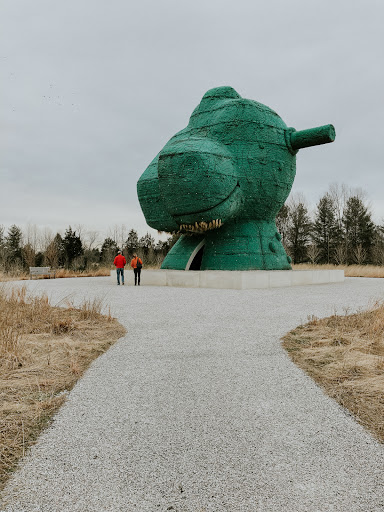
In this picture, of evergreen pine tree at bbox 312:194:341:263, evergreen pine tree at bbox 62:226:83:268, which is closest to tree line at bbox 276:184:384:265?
evergreen pine tree at bbox 312:194:341:263

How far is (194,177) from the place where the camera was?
998 centimetres

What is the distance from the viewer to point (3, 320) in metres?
4.93

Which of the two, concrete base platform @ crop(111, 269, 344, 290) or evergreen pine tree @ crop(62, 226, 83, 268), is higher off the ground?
evergreen pine tree @ crop(62, 226, 83, 268)

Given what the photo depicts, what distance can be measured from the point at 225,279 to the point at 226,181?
2.69 meters

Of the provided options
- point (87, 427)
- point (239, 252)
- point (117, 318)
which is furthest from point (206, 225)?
point (87, 427)

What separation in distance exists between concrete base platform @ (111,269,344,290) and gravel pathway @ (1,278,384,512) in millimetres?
6321

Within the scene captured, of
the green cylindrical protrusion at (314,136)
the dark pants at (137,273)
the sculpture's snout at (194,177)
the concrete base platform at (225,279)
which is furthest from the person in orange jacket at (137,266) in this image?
the green cylindrical protrusion at (314,136)

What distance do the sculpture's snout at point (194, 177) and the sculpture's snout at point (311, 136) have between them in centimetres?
244

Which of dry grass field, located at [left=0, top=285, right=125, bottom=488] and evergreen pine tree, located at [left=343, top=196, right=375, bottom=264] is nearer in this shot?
dry grass field, located at [left=0, top=285, right=125, bottom=488]

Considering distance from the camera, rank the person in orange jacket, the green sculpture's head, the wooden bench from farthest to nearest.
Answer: the wooden bench
the person in orange jacket
the green sculpture's head

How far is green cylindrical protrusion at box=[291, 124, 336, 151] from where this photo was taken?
11180 mm

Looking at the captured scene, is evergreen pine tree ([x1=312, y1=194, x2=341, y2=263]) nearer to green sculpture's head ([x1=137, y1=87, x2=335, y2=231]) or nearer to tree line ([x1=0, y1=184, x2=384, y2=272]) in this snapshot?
tree line ([x1=0, y1=184, x2=384, y2=272])

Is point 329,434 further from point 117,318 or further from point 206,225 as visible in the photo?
point 206,225

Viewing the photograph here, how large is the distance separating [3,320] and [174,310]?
2.83 meters
